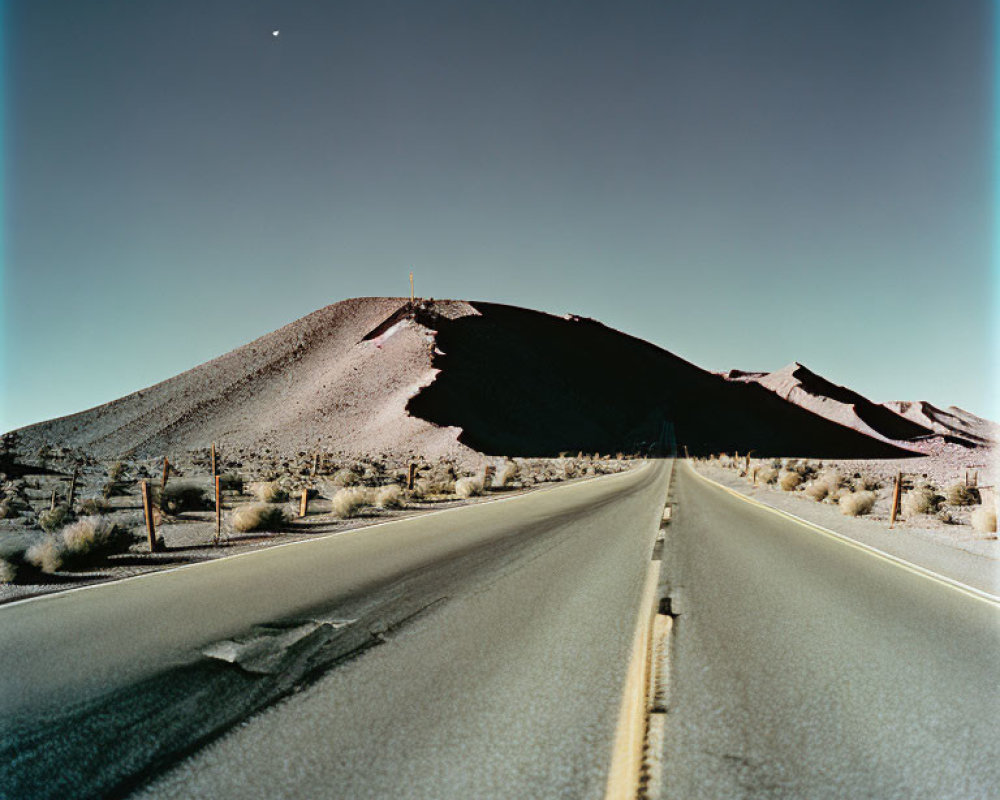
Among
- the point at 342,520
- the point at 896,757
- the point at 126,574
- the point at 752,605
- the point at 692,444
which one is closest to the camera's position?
the point at 896,757

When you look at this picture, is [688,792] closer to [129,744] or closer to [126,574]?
[129,744]

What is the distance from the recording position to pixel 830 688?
4035 mm

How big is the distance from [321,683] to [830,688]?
11.7 ft

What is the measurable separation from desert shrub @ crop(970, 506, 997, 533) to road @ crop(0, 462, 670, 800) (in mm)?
10739

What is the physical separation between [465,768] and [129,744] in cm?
189

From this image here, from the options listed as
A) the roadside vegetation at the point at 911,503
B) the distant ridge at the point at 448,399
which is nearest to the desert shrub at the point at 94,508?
the roadside vegetation at the point at 911,503

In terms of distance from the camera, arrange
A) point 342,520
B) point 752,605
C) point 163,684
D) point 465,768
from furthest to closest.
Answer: point 342,520 → point 752,605 → point 163,684 → point 465,768

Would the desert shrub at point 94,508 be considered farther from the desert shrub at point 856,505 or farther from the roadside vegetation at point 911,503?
the roadside vegetation at point 911,503

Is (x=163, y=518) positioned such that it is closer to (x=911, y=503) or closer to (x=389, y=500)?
(x=389, y=500)

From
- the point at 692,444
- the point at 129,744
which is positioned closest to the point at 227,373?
the point at 692,444

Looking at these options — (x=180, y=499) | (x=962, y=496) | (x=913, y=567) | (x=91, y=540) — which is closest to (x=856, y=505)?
(x=962, y=496)

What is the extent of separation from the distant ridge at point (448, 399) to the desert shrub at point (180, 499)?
35.5 meters

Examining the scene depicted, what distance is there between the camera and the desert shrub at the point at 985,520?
12980mm

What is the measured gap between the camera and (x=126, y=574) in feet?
26.8
